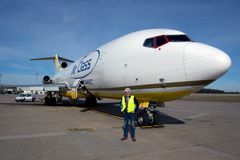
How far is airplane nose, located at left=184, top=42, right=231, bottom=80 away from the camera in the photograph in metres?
8.43

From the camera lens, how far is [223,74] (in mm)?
8656

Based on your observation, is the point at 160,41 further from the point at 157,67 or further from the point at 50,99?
the point at 50,99

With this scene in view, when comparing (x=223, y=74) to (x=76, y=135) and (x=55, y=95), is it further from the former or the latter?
(x=55, y=95)

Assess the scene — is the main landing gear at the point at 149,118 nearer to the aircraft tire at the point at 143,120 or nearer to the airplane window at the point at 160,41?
the aircraft tire at the point at 143,120

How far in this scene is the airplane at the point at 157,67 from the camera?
865cm

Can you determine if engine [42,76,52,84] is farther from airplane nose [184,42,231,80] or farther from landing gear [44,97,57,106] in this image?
airplane nose [184,42,231,80]

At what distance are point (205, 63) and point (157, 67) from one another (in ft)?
6.14

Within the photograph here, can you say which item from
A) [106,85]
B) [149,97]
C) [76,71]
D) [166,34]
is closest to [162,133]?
[149,97]

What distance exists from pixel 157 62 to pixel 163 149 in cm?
404

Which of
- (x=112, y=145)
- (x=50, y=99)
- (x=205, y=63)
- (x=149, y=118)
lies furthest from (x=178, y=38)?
(x=50, y=99)

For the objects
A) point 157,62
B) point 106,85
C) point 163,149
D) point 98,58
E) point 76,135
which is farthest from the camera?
point 98,58

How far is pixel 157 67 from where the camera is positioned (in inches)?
379

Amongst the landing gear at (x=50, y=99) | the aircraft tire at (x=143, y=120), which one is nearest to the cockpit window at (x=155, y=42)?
the aircraft tire at (x=143, y=120)

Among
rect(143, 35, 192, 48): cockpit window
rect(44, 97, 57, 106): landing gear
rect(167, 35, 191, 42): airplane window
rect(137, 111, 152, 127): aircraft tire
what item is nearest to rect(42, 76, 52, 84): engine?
rect(44, 97, 57, 106): landing gear
